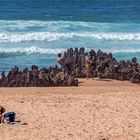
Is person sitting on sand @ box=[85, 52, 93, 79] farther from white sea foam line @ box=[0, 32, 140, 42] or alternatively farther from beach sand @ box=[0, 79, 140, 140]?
white sea foam line @ box=[0, 32, 140, 42]

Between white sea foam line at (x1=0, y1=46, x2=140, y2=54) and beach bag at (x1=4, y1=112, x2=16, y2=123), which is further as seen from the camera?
white sea foam line at (x1=0, y1=46, x2=140, y2=54)

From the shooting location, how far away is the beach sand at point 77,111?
1653 centimetres

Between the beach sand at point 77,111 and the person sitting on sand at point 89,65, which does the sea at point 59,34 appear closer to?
the person sitting on sand at point 89,65

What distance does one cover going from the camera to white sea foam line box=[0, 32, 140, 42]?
121 ft

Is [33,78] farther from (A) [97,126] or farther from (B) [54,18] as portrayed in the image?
(B) [54,18]

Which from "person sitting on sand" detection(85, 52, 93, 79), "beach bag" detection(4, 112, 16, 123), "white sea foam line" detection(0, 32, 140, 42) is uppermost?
"white sea foam line" detection(0, 32, 140, 42)

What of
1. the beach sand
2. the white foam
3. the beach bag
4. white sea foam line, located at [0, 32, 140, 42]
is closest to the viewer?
the beach sand

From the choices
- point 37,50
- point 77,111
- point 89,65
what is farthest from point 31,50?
point 77,111

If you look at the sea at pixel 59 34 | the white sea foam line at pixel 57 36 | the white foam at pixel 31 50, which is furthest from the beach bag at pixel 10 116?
the white sea foam line at pixel 57 36

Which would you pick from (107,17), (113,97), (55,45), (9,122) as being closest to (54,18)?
(107,17)

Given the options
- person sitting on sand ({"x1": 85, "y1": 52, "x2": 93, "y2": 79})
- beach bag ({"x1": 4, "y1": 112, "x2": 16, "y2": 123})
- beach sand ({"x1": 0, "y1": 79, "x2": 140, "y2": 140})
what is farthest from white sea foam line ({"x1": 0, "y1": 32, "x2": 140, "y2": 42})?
beach bag ({"x1": 4, "y1": 112, "x2": 16, "y2": 123})

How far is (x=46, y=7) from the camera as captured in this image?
68812 millimetres

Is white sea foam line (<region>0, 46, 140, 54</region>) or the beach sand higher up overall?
white sea foam line (<region>0, 46, 140, 54</region>)

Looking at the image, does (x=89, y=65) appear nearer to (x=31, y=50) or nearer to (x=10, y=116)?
(x=10, y=116)
